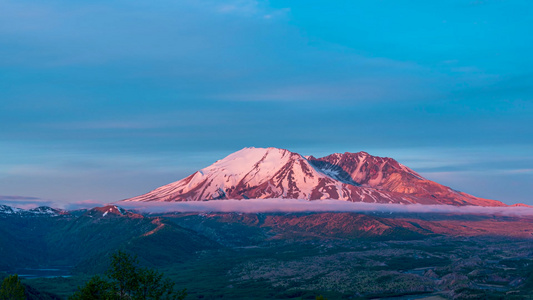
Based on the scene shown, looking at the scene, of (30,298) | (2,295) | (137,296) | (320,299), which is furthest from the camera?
(30,298)

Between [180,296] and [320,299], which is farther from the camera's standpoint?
[320,299]

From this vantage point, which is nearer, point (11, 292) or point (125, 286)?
point (125, 286)

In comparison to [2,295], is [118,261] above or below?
above

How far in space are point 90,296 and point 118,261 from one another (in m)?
6.37

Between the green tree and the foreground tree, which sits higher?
the foreground tree

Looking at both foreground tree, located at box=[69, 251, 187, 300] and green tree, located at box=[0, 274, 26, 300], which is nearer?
foreground tree, located at box=[69, 251, 187, 300]

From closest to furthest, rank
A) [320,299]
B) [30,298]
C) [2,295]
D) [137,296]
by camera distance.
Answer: [137,296] < [320,299] < [2,295] < [30,298]

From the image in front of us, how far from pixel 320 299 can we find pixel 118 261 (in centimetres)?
A: 3216

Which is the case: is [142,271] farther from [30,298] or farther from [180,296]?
[30,298]

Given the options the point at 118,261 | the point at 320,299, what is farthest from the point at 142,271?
the point at 320,299

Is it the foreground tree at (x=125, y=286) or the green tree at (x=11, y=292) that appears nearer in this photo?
the foreground tree at (x=125, y=286)

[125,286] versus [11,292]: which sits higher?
[125,286]

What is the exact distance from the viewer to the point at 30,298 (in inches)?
7643

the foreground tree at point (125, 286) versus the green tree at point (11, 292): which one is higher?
the foreground tree at point (125, 286)
